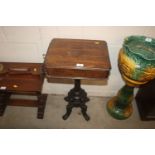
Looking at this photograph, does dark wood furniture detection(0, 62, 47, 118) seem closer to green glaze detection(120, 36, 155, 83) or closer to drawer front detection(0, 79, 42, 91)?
drawer front detection(0, 79, 42, 91)

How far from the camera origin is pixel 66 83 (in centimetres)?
213

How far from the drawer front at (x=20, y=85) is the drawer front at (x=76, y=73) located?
1.58 ft

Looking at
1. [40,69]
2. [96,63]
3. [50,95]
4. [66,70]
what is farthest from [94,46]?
[50,95]

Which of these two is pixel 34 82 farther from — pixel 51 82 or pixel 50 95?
pixel 50 95

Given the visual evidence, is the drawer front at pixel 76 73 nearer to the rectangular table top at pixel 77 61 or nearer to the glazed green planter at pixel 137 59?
the rectangular table top at pixel 77 61

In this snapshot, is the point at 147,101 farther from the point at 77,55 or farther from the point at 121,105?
the point at 77,55

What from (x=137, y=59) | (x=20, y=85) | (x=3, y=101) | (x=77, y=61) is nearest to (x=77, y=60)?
(x=77, y=61)

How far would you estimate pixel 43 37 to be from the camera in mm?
1700

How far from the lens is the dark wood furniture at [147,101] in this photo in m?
1.88

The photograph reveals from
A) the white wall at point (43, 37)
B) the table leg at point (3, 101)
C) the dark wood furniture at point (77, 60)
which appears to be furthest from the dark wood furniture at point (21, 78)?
the dark wood furniture at point (77, 60)

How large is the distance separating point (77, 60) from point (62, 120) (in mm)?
969

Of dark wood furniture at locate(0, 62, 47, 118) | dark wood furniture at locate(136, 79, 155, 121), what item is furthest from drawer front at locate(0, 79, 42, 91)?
dark wood furniture at locate(136, 79, 155, 121)
